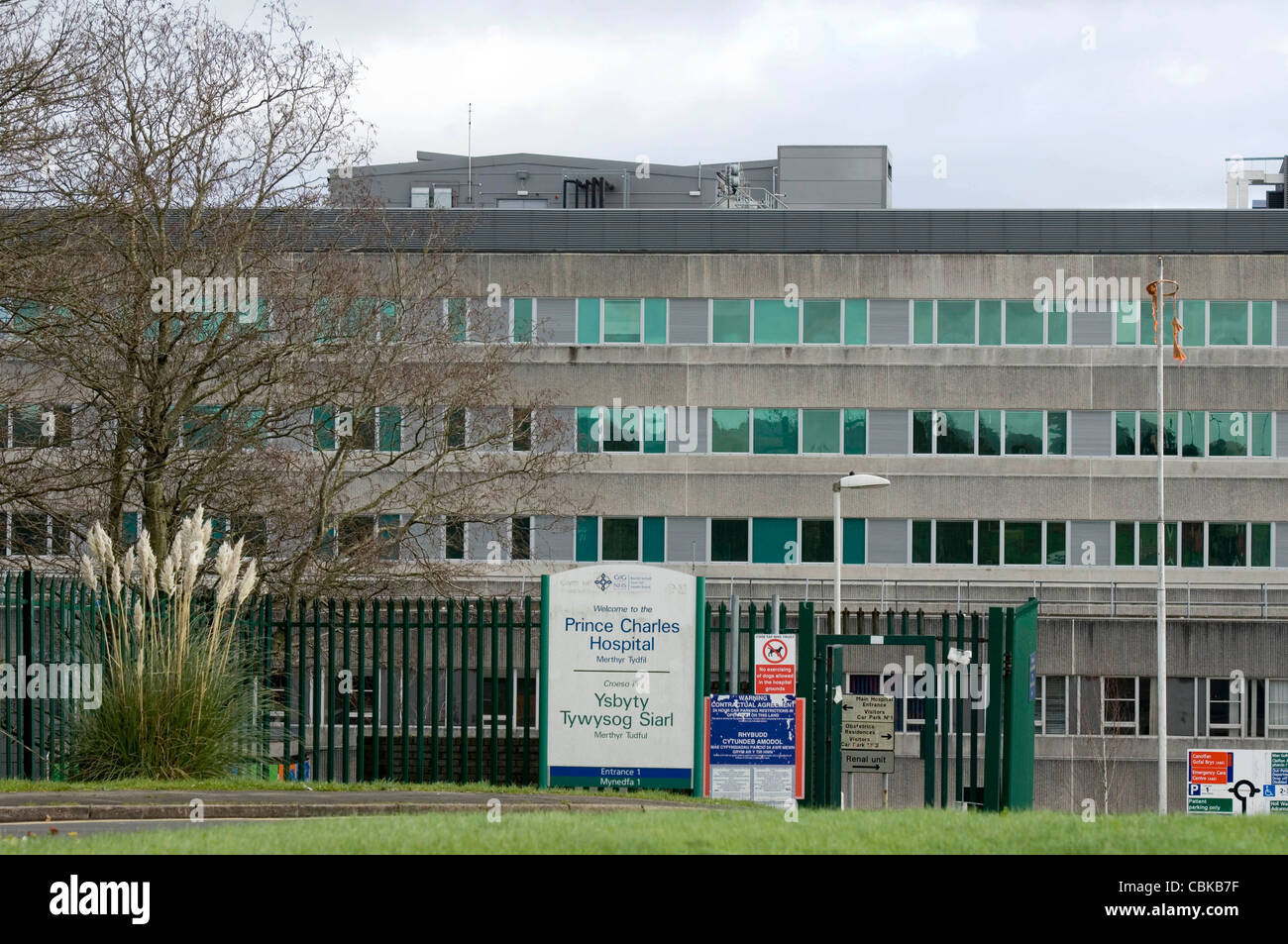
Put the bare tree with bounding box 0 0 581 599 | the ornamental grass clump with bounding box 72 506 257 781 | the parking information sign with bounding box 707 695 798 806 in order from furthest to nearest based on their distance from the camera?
the bare tree with bounding box 0 0 581 599 < the ornamental grass clump with bounding box 72 506 257 781 < the parking information sign with bounding box 707 695 798 806

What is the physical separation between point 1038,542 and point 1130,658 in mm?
6675

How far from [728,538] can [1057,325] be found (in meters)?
11.0

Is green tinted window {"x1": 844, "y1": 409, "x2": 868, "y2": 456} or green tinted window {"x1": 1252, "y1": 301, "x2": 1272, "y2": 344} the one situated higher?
green tinted window {"x1": 1252, "y1": 301, "x2": 1272, "y2": 344}

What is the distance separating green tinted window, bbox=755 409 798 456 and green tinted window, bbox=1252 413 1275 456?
12907 millimetres

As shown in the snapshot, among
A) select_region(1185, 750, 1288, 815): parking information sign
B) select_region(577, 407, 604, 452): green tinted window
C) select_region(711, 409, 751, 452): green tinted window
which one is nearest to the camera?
select_region(1185, 750, 1288, 815): parking information sign

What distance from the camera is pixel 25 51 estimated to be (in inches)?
706

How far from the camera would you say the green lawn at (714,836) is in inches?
387

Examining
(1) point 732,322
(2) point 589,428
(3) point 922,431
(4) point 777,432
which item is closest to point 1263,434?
(3) point 922,431

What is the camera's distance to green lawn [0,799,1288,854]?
984 centimetres

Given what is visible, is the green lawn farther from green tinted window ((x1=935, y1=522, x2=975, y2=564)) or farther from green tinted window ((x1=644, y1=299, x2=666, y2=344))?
green tinted window ((x1=644, y1=299, x2=666, y2=344))

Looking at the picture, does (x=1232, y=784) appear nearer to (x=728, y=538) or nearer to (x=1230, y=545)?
(x=1230, y=545)

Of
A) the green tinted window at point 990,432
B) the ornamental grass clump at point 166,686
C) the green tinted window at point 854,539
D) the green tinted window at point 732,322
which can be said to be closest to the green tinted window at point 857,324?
the green tinted window at point 732,322

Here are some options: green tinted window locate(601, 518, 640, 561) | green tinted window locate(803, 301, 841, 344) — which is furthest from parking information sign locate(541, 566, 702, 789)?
green tinted window locate(803, 301, 841, 344)

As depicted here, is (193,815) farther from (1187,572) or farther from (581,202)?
(581,202)
